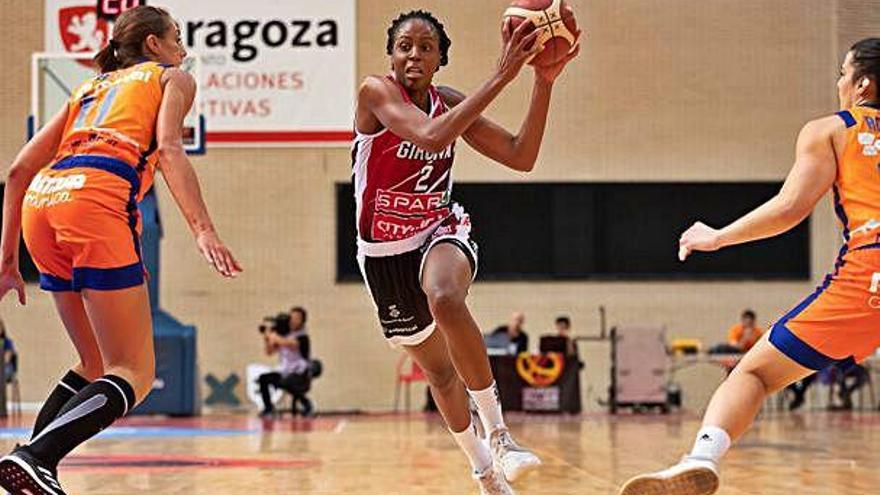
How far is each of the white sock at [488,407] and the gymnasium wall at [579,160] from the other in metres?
13.2

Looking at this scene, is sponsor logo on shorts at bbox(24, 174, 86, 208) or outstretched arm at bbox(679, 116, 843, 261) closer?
outstretched arm at bbox(679, 116, 843, 261)

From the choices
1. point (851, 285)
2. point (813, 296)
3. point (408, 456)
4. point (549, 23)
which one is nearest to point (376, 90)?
point (549, 23)

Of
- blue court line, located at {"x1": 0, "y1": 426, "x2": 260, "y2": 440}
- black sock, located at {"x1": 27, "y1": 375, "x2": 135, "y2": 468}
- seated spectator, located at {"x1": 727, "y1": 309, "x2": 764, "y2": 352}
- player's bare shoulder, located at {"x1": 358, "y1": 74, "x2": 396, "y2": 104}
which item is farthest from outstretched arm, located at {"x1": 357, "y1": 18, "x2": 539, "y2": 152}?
seated spectator, located at {"x1": 727, "y1": 309, "x2": 764, "y2": 352}

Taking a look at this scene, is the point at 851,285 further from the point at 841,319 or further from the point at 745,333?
the point at 745,333

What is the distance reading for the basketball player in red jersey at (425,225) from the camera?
5.07 m

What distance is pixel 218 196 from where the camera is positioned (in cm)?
1853

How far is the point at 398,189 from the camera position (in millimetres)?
5250

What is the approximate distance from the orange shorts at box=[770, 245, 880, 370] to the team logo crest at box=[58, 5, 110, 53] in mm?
15046

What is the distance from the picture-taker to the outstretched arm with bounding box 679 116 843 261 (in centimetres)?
414

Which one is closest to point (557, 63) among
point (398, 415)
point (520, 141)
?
point (520, 141)

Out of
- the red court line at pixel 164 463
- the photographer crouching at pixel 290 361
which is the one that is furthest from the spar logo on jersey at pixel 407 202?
the photographer crouching at pixel 290 361

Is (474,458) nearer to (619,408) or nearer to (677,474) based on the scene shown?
(677,474)

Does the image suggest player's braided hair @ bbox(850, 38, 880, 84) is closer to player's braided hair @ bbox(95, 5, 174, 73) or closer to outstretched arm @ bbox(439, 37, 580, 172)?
outstretched arm @ bbox(439, 37, 580, 172)

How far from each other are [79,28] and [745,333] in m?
9.30
